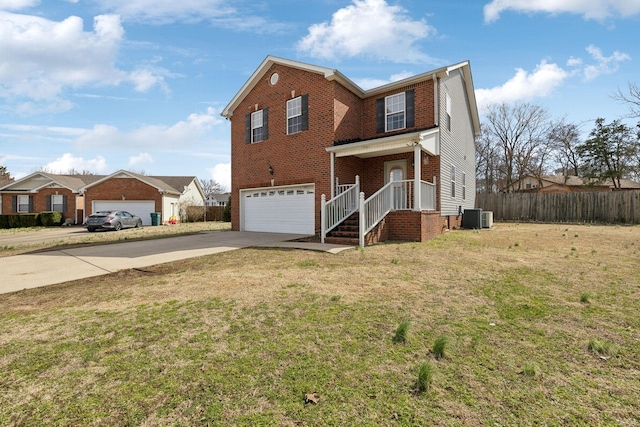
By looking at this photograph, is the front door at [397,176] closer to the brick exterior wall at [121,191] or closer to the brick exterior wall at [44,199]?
the brick exterior wall at [121,191]

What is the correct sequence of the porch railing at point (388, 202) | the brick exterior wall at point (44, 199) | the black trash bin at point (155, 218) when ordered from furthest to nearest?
the brick exterior wall at point (44, 199) → the black trash bin at point (155, 218) → the porch railing at point (388, 202)

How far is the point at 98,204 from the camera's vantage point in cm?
2614

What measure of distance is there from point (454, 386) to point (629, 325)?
266cm

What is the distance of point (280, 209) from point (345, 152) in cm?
426

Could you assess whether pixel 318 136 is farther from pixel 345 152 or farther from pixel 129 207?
pixel 129 207

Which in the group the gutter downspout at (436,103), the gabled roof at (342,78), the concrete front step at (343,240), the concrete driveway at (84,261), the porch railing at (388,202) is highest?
the gabled roof at (342,78)

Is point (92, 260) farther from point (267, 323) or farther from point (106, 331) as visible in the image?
point (267, 323)

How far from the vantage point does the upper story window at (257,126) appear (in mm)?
14375

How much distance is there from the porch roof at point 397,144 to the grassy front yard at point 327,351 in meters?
5.64

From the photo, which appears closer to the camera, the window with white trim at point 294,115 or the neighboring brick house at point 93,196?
the window with white trim at point 294,115

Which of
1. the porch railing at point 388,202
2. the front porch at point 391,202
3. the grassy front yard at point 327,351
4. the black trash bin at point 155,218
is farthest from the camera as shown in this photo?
the black trash bin at point 155,218

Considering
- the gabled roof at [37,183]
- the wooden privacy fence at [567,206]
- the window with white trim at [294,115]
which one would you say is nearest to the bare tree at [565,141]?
the wooden privacy fence at [567,206]

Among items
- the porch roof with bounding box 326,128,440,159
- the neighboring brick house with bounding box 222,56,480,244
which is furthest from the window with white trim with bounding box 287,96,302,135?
the porch roof with bounding box 326,128,440,159

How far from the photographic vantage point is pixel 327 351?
9.27 feet
